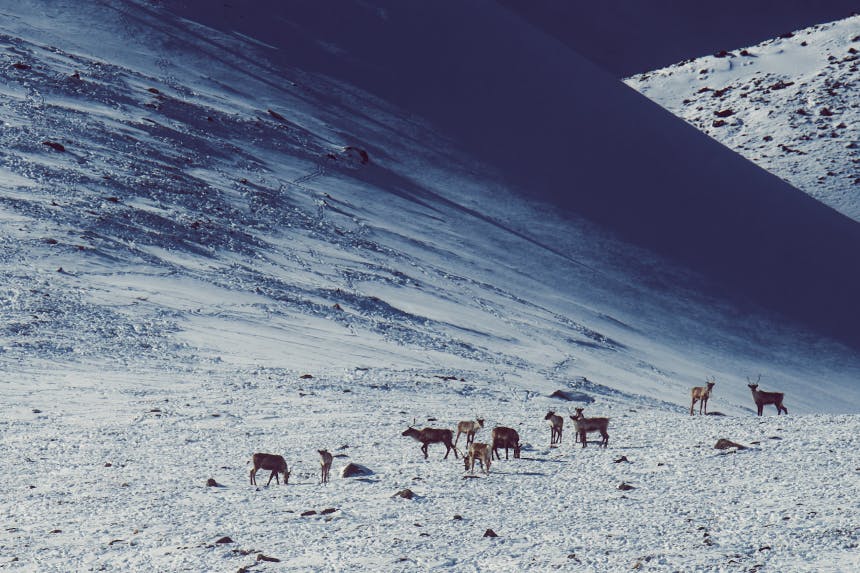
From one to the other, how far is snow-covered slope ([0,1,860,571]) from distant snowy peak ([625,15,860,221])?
11.1 m

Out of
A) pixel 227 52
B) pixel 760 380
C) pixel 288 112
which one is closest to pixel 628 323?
pixel 760 380

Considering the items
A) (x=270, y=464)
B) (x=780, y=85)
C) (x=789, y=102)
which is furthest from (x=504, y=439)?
(x=780, y=85)

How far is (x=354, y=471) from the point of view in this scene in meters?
12.9

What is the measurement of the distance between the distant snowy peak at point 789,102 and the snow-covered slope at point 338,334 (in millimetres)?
11110

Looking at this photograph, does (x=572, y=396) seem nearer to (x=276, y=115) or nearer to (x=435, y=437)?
(x=435, y=437)

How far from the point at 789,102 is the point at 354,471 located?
75.4 m

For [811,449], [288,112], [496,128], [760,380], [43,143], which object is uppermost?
[496,128]

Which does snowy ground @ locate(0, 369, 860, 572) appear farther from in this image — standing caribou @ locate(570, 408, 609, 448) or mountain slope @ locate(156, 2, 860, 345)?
mountain slope @ locate(156, 2, 860, 345)

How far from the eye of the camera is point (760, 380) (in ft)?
112

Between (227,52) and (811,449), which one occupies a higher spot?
(227,52)

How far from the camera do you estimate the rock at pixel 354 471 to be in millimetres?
12833

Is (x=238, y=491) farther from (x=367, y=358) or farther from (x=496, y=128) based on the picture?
(x=496, y=128)

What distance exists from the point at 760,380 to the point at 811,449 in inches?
839

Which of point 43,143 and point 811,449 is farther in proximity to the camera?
point 43,143
